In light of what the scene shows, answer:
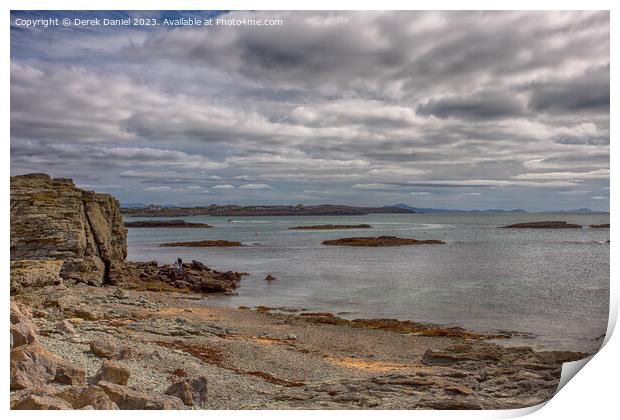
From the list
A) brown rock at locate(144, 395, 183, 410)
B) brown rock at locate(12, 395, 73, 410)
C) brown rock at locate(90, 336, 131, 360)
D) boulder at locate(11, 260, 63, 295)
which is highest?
boulder at locate(11, 260, 63, 295)

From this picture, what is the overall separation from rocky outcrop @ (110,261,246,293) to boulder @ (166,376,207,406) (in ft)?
30.6

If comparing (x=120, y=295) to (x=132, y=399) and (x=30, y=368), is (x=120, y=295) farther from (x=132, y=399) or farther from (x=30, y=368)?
Result: (x=132, y=399)

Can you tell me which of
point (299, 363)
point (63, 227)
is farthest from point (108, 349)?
point (63, 227)

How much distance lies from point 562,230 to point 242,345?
33.6 m

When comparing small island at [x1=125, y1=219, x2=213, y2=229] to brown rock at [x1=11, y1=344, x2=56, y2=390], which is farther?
small island at [x1=125, y1=219, x2=213, y2=229]

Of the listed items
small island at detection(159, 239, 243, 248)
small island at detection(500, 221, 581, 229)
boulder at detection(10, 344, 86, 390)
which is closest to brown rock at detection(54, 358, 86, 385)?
boulder at detection(10, 344, 86, 390)

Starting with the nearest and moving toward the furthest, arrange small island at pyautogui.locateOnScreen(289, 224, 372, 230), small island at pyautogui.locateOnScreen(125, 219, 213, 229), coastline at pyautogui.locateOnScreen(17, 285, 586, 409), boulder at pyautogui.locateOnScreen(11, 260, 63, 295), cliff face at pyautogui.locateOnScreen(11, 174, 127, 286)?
coastline at pyautogui.locateOnScreen(17, 285, 586, 409), boulder at pyautogui.locateOnScreen(11, 260, 63, 295), cliff face at pyautogui.locateOnScreen(11, 174, 127, 286), small island at pyautogui.locateOnScreen(125, 219, 213, 229), small island at pyautogui.locateOnScreen(289, 224, 372, 230)

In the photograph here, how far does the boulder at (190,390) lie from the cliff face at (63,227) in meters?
5.91

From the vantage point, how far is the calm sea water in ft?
38.7

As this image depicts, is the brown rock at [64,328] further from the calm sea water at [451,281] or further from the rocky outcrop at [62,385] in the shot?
the calm sea water at [451,281]

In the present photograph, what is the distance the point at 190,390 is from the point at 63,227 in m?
7.10

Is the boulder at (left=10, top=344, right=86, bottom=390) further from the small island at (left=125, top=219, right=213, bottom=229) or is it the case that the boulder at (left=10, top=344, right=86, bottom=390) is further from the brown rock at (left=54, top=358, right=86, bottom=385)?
the small island at (left=125, top=219, right=213, bottom=229)

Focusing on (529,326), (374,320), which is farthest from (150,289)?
(529,326)

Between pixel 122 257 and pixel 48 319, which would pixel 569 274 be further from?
pixel 48 319
